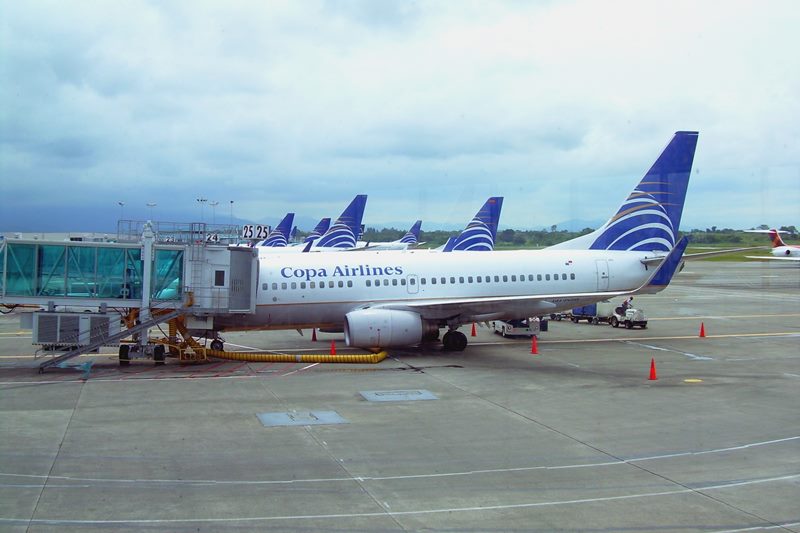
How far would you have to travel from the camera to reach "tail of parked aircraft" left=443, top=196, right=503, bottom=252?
51281mm

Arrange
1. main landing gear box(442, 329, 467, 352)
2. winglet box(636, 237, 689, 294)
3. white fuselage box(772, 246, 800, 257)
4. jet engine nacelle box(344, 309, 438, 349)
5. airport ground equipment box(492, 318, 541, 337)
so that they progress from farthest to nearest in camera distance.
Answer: white fuselage box(772, 246, 800, 257) → airport ground equipment box(492, 318, 541, 337) → main landing gear box(442, 329, 467, 352) → winglet box(636, 237, 689, 294) → jet engine nacelle box(344, 309, 438, 349)

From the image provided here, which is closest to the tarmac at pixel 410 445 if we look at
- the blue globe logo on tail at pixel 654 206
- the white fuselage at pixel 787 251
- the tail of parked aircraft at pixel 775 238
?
the blue globe logo on tail at pixel 654 206

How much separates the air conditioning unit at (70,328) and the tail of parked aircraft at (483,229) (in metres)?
31.7

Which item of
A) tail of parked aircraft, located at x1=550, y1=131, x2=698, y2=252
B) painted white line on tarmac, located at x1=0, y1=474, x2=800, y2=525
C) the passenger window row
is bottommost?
painted white line on tarmac, located at x1=0, y1=474, x2=800, y2=525

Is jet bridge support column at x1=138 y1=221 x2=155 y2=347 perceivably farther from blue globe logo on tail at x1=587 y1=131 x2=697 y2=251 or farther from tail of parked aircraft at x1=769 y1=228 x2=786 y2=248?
tail of parked aircraft at x1=769 y1=228 x2=786 y2=248

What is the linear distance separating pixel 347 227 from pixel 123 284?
120 ft

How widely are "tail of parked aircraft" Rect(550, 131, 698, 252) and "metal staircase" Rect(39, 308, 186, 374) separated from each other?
696 inches

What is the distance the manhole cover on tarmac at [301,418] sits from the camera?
53.5 ft

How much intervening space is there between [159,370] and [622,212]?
2074cm

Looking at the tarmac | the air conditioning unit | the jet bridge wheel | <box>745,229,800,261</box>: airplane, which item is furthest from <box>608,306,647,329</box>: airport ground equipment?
<box>745,229,800,261</box>: airplane

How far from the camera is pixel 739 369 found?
23844 millimetres

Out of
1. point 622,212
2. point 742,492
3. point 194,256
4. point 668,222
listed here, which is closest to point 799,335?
point 668,222

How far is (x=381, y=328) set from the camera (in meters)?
25.9

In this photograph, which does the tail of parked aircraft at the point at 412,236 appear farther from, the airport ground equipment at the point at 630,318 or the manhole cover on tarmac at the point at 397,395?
the manhole cover on tarmac at the point at 397,395
